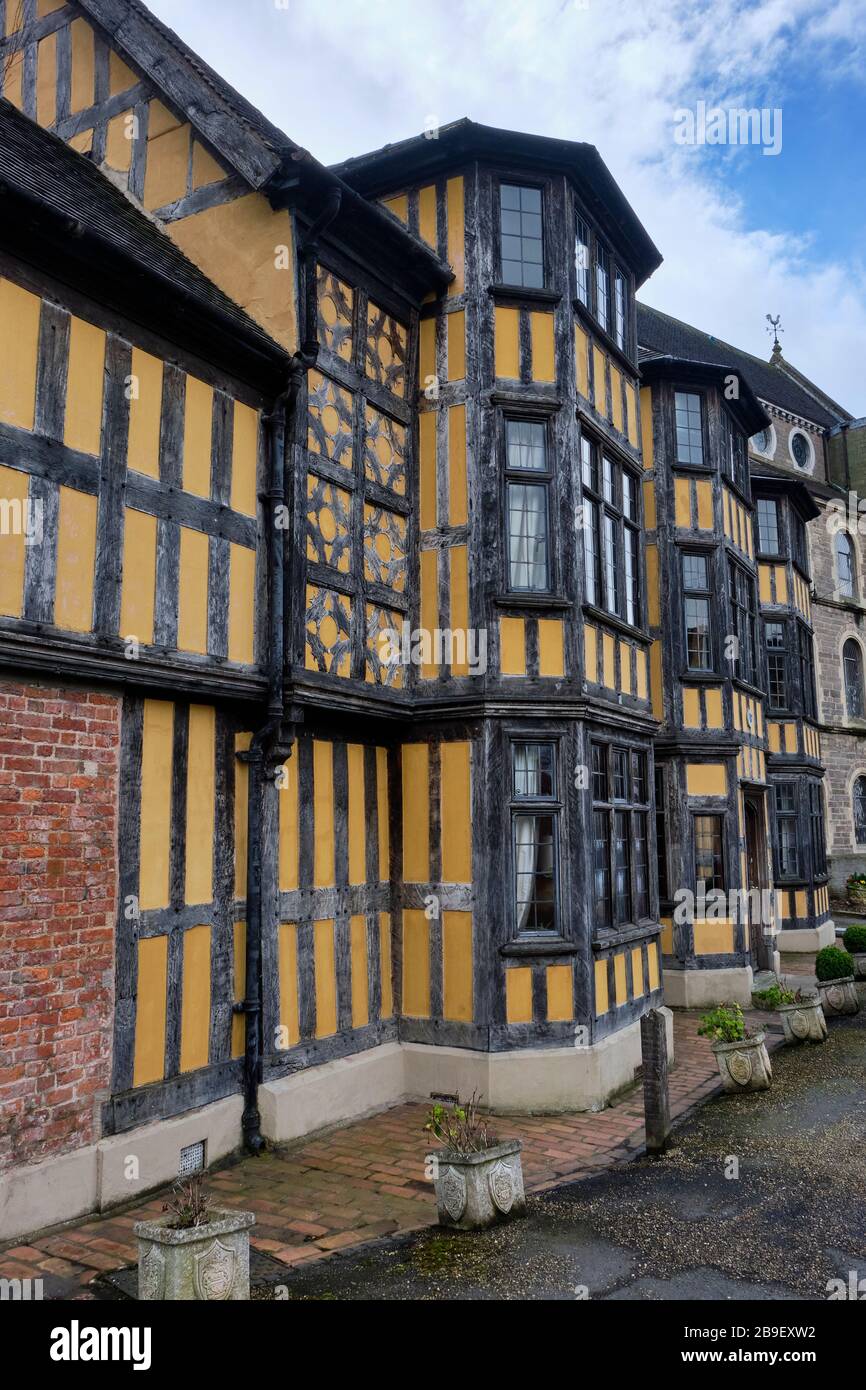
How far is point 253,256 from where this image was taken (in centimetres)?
883

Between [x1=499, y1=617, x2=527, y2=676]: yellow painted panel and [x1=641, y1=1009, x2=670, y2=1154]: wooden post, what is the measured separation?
3581mm

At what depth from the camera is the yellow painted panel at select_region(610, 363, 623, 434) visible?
461 inches

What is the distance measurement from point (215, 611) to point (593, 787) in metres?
4.44

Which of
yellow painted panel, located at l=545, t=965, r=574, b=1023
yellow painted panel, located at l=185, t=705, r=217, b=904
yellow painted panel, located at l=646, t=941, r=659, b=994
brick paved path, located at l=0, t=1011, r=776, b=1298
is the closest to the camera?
brick paved path, located at l=0, t=1011, r=776, b=1298

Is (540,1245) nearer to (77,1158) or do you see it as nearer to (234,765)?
(77,1158)

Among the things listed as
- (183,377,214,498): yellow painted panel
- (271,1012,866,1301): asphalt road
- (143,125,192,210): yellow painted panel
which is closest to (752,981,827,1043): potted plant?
(271,1012,866,1301): asphalt road

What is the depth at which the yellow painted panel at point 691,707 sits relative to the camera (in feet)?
51.1

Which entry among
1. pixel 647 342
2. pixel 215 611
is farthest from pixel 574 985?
pixel 647 342

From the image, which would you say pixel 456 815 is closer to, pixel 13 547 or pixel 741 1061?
pixel 741 1061

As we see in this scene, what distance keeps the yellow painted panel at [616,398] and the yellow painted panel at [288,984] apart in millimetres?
7039

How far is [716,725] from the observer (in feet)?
51.7

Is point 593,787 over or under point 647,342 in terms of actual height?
under

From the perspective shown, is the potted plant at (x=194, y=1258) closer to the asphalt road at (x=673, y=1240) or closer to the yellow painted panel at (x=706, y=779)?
the asphalt road at (x=673, y=1240)

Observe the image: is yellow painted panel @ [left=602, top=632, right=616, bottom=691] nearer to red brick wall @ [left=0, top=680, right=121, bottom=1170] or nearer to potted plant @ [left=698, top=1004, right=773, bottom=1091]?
potted plant @ [left=698, top=1004, right=773, bottom=1091]
